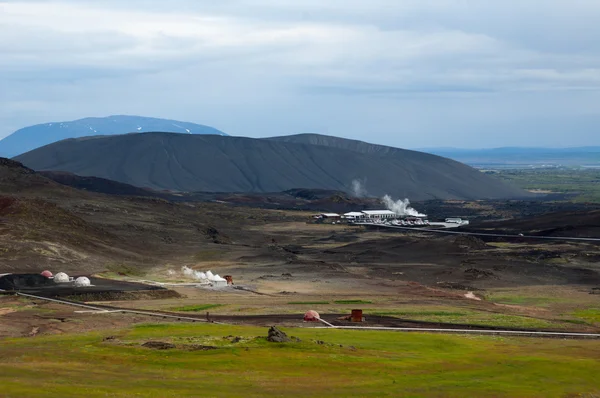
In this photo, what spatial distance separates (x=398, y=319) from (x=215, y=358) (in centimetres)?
2514

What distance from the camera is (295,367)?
44375 millimetres

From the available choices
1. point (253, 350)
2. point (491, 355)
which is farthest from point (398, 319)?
point (253, 350)

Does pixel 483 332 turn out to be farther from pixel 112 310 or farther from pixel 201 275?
pixel 201 275

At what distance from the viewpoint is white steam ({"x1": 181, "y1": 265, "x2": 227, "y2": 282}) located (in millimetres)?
100694

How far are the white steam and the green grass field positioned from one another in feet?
143

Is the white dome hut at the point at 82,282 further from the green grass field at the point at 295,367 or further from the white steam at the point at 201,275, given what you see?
the green grass field at the point at 295,367

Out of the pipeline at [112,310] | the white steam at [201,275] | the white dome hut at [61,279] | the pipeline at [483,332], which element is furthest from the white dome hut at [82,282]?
the pipeline at [483,332]

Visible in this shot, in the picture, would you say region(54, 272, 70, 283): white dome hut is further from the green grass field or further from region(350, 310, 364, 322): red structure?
the green grass field

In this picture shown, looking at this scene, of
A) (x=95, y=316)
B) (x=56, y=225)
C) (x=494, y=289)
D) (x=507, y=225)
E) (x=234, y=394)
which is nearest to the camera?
(x=234, y=394)

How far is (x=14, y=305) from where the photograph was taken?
243ft

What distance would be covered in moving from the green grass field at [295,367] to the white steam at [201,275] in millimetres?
43457

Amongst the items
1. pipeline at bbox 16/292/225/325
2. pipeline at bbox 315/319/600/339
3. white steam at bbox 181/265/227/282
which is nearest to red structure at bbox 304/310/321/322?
pipeline at bbox 315/319/600/339

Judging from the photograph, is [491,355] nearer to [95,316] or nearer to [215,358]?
[215,358]

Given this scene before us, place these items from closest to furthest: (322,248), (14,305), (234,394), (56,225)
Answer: (234,394) → (14,305) → (56,225) → (322,248)
